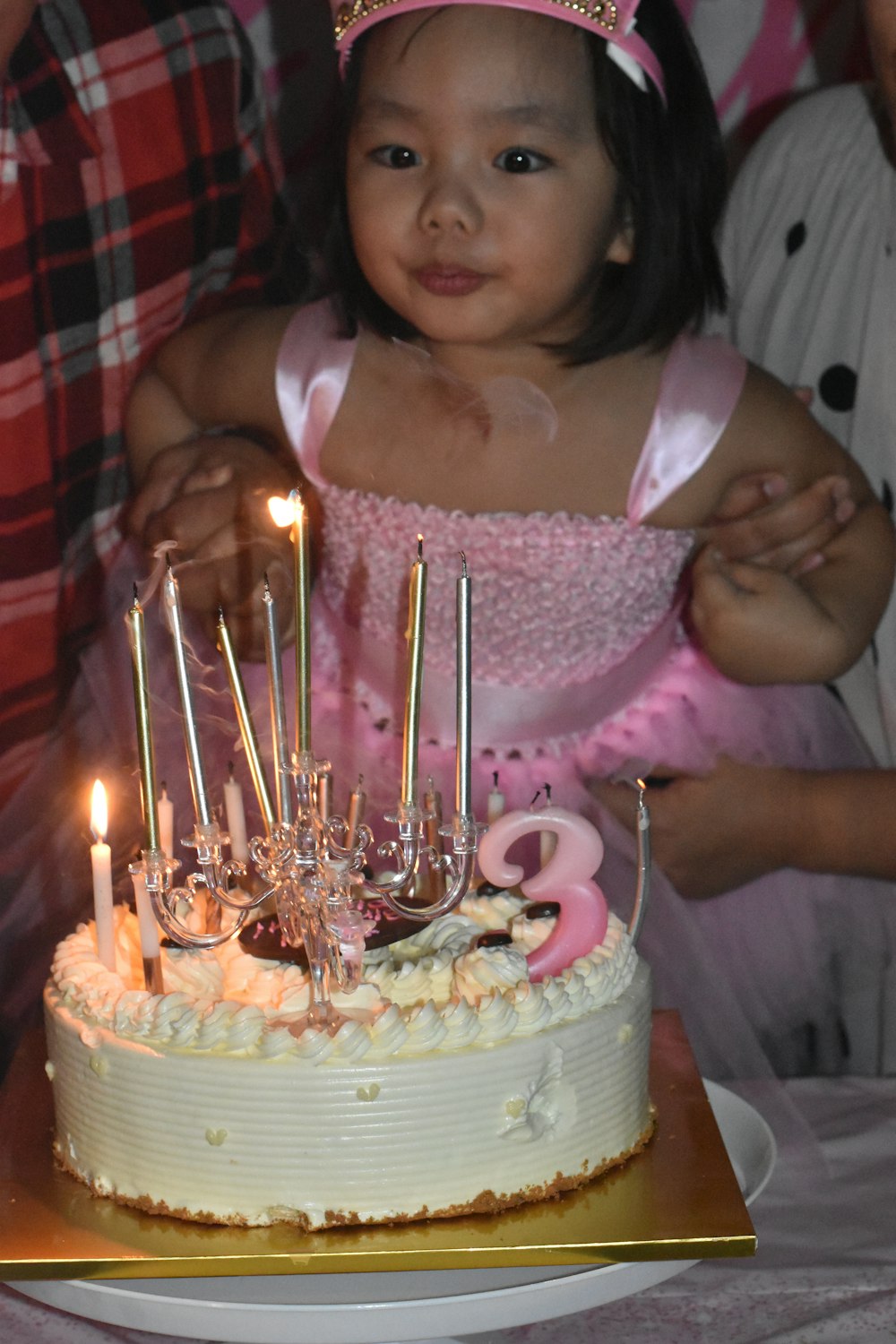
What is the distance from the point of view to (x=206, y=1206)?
0.88 m

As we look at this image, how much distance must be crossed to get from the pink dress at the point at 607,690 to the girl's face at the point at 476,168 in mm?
193

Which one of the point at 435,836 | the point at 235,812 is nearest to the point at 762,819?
the point at 435,836

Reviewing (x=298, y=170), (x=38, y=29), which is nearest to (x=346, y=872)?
(x=38, y=29)

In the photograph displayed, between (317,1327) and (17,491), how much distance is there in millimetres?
929

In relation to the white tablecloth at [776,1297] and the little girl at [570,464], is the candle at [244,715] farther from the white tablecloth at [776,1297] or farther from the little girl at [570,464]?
the little girl at [570,464]

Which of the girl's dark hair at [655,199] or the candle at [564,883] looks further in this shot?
the girl's dark hair at [655,199]

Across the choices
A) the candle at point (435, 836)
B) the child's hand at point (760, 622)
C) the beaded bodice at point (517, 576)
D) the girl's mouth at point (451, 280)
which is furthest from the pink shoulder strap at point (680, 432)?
the candle at point (435, 836)

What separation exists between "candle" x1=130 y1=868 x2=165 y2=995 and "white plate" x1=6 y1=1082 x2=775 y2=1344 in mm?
175

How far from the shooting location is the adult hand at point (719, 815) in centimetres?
150

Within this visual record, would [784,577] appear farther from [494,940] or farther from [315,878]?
[315,878]

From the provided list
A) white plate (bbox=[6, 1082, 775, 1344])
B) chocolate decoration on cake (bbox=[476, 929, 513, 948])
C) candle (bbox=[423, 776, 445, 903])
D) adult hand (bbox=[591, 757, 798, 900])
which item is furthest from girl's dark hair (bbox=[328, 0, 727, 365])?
white plate (bbox=[6, 1082, 775, 1344])

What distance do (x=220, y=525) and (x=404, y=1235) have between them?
0.81 meters

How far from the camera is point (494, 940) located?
3.26ft

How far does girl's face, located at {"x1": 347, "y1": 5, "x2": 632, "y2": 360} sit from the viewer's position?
1329 millimetres
